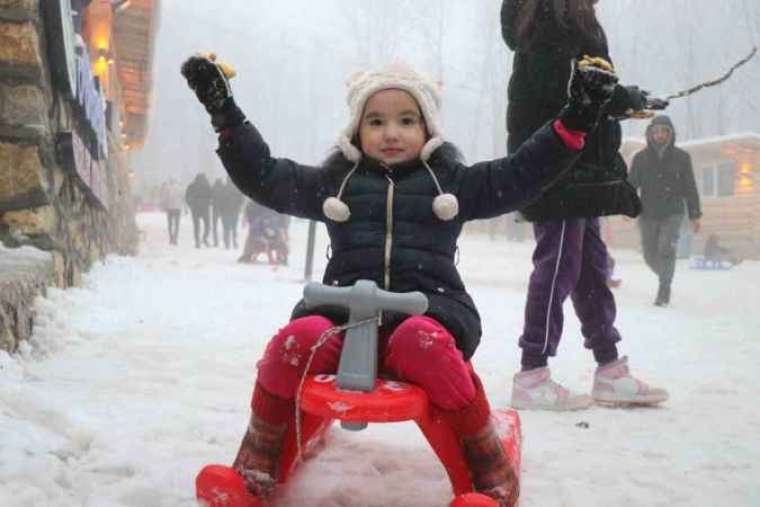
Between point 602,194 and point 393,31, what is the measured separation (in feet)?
119

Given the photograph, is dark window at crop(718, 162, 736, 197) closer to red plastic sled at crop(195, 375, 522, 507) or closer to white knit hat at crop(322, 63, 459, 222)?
white knit hat at crop(322, 63, 459, 222)

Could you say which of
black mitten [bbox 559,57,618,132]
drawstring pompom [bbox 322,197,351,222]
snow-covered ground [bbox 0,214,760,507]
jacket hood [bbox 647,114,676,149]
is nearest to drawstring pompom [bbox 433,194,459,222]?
drawstring pompom [bbox 322,197,351,222]

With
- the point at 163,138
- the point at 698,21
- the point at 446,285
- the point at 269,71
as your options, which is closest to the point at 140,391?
the point at 446,285

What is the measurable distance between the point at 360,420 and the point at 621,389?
1744mm

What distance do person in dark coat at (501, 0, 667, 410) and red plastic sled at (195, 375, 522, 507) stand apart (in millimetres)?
1242

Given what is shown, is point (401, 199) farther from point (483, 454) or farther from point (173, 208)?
point (173, 208)

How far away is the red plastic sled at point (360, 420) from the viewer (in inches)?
60.5

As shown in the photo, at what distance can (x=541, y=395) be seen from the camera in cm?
289

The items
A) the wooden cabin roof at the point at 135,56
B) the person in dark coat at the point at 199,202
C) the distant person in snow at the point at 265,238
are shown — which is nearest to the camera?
the wooden cabin roof at the point at 135,56

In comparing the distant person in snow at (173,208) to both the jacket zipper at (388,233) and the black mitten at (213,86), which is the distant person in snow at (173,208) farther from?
the jacket zipper at (388,233)

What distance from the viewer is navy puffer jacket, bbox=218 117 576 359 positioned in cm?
194

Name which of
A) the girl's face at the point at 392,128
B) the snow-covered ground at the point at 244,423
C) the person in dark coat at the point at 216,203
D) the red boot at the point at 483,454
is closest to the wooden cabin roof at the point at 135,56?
the person in dark coat at the point at 216,203

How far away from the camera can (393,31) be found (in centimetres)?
3741

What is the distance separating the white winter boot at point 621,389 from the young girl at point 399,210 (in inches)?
48.5
